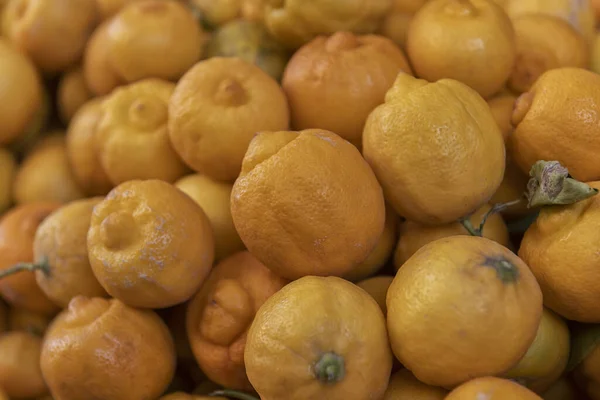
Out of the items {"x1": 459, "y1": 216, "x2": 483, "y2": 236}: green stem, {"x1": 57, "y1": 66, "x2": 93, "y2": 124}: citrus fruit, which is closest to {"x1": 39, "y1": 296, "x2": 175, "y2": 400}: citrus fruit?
{"x1": 459, "y1": 216, "x2": 483, "y2": 236}: green stem

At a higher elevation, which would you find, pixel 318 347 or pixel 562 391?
pixel 318 347

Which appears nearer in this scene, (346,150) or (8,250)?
(346,150)

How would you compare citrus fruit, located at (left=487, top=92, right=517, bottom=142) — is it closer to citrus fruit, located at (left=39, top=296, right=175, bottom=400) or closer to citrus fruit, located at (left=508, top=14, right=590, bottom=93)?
citrus fruit, located at (left=508, top=14, right=590, bottom=93)

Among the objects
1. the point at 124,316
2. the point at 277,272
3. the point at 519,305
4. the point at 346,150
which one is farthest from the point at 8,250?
the point at 519,305

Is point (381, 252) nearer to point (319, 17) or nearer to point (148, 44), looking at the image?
point (319, 17)

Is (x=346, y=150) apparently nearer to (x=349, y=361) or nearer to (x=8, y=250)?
(x=349, y=361)

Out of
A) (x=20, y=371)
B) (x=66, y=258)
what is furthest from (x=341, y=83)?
(x=20, y=371)
